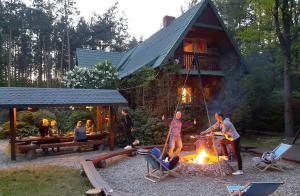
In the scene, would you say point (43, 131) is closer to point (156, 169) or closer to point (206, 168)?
point (156, 169)

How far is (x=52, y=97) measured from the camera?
13.0 meters

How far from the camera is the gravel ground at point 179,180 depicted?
23.2ft

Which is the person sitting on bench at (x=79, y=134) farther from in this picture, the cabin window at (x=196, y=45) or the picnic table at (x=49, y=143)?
the cabin window at (x=196, y=45)

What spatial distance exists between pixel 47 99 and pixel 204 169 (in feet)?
24.4

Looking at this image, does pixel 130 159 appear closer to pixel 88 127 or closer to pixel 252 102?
pixel 88 127

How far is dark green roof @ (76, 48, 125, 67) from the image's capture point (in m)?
25.9

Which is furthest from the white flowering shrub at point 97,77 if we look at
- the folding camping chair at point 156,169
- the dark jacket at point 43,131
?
the folding camping chair at point 156,169

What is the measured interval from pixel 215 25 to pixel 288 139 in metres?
8.29

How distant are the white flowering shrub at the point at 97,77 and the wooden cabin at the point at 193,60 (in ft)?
2.95

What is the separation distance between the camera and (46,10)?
1563 inches

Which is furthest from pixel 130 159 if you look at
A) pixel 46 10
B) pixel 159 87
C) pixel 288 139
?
pixel 46 10

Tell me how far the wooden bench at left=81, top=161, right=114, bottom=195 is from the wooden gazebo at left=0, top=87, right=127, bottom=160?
4444 millimetres

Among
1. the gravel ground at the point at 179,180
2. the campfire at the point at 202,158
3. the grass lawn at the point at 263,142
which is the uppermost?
the campfire at the point at 202,158

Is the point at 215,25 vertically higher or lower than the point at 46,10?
lower
